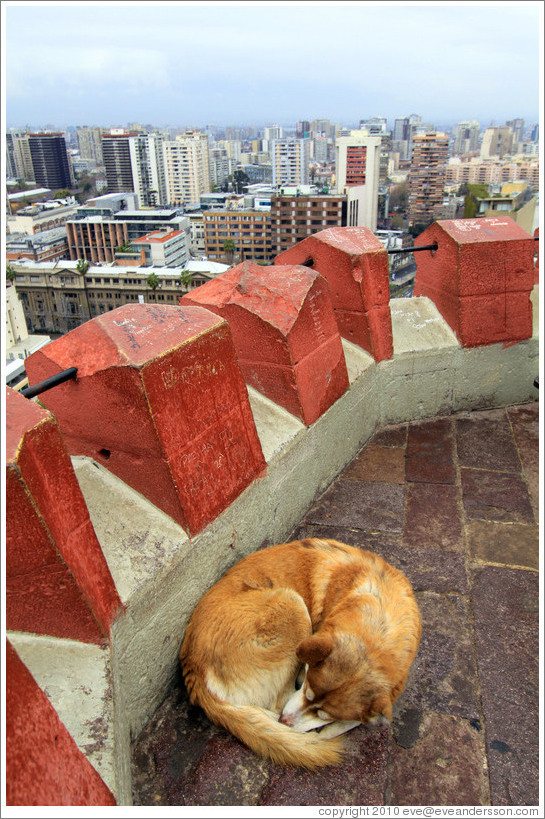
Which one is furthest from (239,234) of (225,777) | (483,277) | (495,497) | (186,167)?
(225,777)

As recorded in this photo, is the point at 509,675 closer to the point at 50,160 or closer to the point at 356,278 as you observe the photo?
the point at 356,278

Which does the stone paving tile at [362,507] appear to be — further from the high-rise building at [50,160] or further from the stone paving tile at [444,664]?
the high-rise building at [50,160]

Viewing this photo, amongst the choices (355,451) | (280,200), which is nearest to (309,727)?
(355,451)

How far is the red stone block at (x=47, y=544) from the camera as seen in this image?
57.7 inches

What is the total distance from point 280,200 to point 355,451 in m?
59.0

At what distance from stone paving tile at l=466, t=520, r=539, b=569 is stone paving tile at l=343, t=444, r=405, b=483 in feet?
1.79

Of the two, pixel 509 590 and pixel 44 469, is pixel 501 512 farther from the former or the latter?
pixel 44 469

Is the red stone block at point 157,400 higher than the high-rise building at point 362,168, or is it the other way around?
the high-rise building at point 362,168

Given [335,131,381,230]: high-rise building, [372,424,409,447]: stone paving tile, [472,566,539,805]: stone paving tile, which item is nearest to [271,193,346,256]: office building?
[335,131,381,230]: high-rise building

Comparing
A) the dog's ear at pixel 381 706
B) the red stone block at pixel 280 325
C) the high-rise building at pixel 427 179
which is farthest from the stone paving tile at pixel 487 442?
the high-rise building at pixel 427 179

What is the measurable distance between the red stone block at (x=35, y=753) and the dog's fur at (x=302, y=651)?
571 millimetres

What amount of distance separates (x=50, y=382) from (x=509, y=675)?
188 cm

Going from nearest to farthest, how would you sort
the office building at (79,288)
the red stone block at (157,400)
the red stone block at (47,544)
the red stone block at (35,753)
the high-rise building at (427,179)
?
1. the red stone block at (35,753)
2. the red stone block at (47,544)
3. the red stone block at (157,400)
4. the office building at (79,288)
5. the high-rise building at (427,179)

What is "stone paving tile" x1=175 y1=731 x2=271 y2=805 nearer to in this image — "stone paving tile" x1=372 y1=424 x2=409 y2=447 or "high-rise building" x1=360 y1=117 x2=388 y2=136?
"stone paving tile" x1=372 y1=424 x2=409 y2=447
